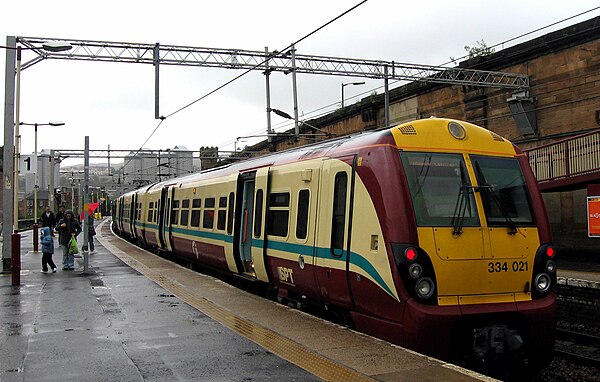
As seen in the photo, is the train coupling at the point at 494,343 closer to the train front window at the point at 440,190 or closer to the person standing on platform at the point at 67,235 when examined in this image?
the train front window at the point at 440,190

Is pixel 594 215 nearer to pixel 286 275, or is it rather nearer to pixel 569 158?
pixel 569 158

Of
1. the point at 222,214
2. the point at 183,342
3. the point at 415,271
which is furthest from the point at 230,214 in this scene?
the point at 415,271

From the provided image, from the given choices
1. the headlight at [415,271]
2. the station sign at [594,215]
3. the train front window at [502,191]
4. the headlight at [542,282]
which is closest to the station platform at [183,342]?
the headlight at [415,271]

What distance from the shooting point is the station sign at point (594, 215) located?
1437 cm

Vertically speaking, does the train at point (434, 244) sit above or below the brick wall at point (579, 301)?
above

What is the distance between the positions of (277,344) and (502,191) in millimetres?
3222

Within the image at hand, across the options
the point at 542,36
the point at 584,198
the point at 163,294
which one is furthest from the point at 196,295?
the point at 542,36

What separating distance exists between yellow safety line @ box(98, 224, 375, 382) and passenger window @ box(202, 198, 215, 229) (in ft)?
9.09

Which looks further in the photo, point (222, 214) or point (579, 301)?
point (222, 214)

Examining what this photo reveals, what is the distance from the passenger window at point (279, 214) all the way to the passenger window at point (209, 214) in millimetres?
3750

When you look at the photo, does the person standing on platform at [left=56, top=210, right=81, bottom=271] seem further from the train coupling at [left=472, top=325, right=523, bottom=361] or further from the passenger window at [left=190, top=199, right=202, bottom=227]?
the train coupling at [left=472, top=325, right=523, bottom=361]

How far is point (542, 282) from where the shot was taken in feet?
22.9

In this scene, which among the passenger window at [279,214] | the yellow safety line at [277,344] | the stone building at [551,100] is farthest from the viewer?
the stone building at [551,100]

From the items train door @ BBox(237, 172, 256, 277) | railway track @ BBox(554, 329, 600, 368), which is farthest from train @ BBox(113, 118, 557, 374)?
railway track @ BBox(554, 329, 600, 368)
